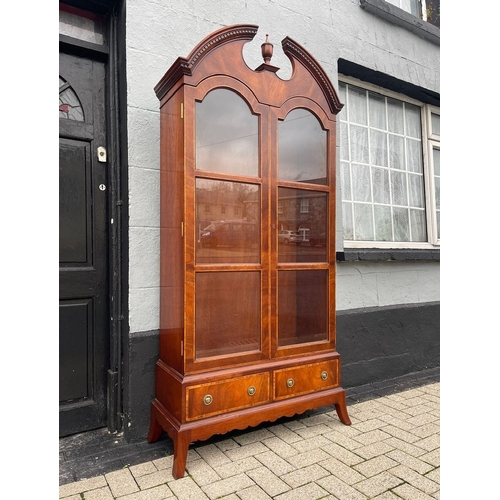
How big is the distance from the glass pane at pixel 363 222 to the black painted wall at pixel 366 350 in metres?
0.68

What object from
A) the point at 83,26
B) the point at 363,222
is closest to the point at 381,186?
the point at 363,222

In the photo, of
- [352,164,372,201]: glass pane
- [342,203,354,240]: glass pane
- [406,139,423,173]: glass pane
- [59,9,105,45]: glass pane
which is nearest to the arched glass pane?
[59,9,105,45]: glass pane

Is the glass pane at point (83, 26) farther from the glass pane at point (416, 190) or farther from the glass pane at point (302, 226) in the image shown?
the glass pane at point (416, 190)

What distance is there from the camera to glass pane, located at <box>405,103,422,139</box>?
4.00 metres

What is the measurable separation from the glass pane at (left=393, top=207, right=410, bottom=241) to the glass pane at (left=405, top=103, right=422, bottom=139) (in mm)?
850

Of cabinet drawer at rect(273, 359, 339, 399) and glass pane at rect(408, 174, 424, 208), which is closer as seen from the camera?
cabinet drawer at rect(273, 359, 339, 399)

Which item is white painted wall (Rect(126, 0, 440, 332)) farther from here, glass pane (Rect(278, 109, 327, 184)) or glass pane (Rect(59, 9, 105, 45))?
glass pane (Rect(278, 109, 327, 184))

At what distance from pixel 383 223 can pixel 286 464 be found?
2.46 m

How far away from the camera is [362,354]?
10.6 ft

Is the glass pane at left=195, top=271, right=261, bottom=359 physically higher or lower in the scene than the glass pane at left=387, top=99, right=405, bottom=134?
lower

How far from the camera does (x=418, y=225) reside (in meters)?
4.03

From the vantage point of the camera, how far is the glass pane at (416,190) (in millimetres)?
3979

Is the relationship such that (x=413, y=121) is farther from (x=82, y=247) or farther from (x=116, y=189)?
(x=82, y=247)

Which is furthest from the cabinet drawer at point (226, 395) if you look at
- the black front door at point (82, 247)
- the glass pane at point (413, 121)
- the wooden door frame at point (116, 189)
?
the glass pane at point (413, 121)
